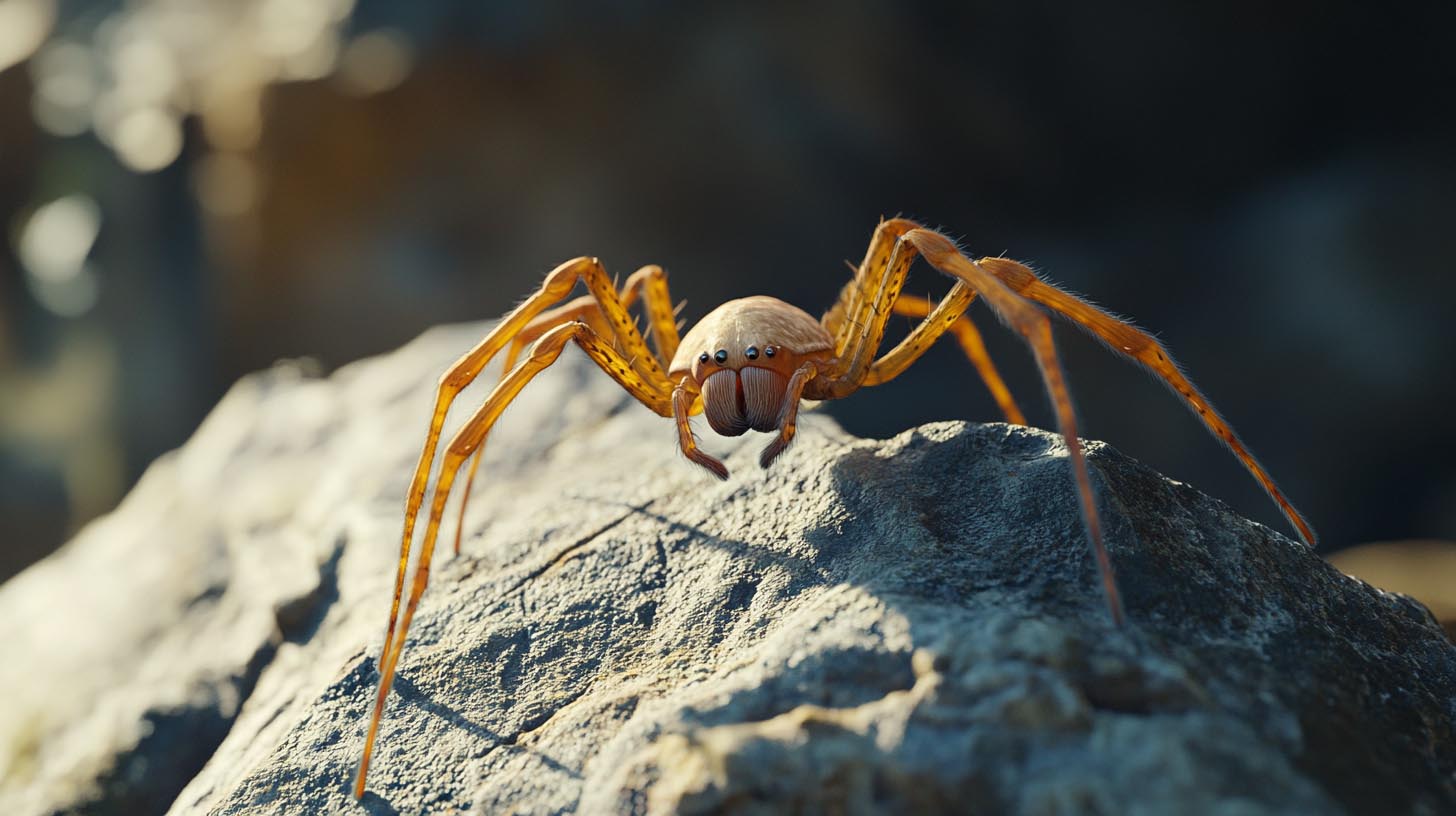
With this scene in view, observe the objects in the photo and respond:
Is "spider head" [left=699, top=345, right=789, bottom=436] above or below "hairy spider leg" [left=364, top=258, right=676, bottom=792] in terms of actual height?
below

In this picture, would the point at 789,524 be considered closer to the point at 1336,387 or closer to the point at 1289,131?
the point at 1336,387

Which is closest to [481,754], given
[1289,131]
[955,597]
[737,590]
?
[737,590]

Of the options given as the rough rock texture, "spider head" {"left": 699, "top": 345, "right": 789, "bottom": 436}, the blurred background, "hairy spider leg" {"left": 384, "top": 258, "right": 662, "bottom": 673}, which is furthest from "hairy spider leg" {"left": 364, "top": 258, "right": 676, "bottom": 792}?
the blurred background

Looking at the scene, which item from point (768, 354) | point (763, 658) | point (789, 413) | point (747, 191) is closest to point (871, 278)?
point (768, 354)

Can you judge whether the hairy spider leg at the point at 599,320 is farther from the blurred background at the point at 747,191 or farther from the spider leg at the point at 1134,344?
the blurred background at the point at 747,191

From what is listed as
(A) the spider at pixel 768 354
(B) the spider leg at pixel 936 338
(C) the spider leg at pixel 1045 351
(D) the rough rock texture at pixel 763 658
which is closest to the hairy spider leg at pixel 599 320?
(A) the spider at pixel 768 354

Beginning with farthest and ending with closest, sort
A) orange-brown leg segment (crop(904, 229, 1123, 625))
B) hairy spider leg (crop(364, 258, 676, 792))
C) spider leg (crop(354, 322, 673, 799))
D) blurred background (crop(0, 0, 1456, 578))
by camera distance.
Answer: blurred background (crop(0, 0, 1456, 578)) → hairy spider leg (crop(364, 258, 676, 792)) → spider leg (crop(354, 322, 673, 799)) → orange-brown leg segment (crop(904, 229, 1123, 625))

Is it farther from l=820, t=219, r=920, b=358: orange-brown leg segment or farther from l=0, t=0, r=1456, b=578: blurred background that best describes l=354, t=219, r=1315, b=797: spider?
l=0, t=0, r=1456, b=578: blurred background
